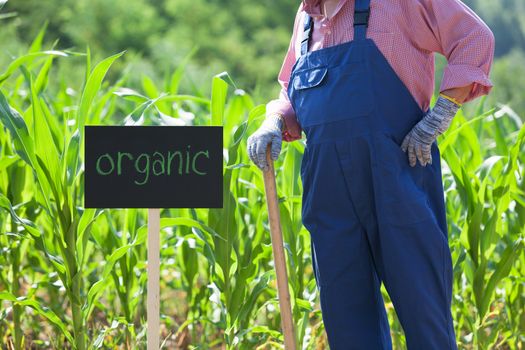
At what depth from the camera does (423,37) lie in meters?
1.43

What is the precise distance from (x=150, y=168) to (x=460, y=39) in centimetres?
65

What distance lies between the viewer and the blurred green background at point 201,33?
5.82 meters

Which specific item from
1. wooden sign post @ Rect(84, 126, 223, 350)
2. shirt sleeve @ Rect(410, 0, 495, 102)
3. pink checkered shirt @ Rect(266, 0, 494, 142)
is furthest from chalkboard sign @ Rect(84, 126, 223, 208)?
shirt sleeve @ Rect(410, 0, 495, 102)

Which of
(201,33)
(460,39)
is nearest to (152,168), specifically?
(460,39)

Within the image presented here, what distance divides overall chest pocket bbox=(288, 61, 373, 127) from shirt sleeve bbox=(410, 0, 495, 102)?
5.4 inches

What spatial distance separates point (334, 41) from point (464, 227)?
2.34 ft

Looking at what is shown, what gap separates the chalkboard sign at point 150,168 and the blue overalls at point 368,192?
0.22 metres

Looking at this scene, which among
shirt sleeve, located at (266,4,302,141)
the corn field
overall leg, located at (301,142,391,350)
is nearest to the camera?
overall leg, located at (301,142,391,350)

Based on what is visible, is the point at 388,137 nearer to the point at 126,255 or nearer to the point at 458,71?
the point at 458,71

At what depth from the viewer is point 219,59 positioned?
645 cm

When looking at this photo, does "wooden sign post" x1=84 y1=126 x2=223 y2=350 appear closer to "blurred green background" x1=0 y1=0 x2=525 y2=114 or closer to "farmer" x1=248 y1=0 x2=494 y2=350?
"farmer" x1=248 y1=0 x2=494 y2=350

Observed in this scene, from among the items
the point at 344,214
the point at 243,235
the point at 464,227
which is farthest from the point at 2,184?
the point at 464,227

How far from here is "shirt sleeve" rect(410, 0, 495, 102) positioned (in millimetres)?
1375

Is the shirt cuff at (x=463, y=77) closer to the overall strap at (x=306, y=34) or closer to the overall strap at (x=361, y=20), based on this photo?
the overall strap at (x=361, y=20)
